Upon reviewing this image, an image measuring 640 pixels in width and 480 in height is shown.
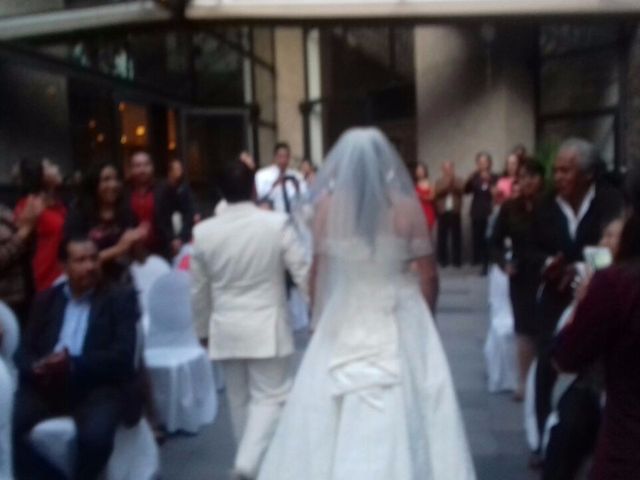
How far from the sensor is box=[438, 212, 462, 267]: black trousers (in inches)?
607

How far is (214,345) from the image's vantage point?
5.65 metres

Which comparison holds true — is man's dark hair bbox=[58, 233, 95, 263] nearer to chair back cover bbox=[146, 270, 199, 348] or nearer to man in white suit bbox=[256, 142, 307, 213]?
chair back cover bbox=[146, 270, 199, 348]

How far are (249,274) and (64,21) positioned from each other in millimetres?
7143

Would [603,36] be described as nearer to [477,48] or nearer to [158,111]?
[477,48]

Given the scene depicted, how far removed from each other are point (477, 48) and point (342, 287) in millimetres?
12433

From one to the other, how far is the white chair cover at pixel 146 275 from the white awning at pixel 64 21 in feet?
14.9

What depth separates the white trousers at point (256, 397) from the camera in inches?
221

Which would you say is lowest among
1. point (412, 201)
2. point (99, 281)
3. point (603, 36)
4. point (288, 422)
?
point (288, 422)

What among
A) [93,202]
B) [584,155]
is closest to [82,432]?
[93,202]

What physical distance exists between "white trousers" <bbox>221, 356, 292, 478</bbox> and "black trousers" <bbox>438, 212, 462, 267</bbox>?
9870 mm

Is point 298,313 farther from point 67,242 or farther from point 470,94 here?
point 470,94

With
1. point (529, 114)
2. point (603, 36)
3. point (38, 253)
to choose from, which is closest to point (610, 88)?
point (603, 36)

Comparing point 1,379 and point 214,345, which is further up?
point 1,379

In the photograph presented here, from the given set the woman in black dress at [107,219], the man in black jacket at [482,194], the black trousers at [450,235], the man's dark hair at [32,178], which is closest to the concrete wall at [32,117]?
the man's dark hair at [32,178]
